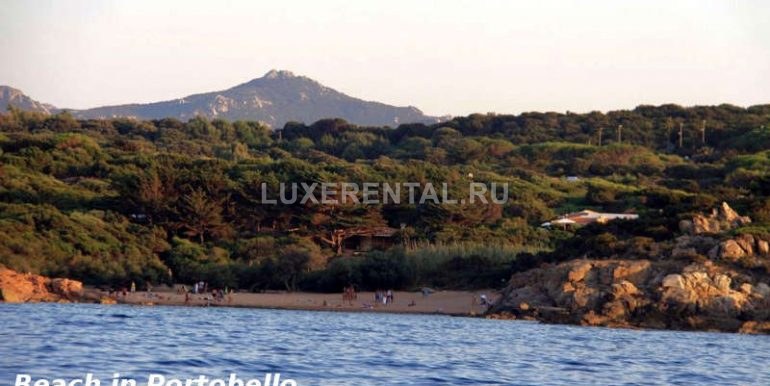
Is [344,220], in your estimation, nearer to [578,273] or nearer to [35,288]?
[35,288]

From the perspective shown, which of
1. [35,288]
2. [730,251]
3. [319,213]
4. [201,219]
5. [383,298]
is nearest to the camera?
[730,251]

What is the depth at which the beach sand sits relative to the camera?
43125 mm

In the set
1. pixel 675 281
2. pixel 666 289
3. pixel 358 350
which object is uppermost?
pixel 675 281

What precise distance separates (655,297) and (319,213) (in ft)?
77.2

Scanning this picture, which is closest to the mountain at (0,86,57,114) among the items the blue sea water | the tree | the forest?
the forest

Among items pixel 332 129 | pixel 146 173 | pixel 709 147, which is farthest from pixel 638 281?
pixel 332 129

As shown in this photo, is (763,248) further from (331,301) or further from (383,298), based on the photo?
(331,301)

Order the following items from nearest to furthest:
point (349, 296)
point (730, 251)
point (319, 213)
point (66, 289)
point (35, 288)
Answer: point (730, 251)
point (35, 288)
point (66, 289)
point (349, 296)
point (319, 213)

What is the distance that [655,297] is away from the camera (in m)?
37.2

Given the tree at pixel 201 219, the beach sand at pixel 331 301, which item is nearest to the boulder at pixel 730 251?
the beach sand at pixel 331 301

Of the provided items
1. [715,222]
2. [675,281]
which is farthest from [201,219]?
[675,281]

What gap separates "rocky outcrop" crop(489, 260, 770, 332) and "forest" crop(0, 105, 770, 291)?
7.80ft

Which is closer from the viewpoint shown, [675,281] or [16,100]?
[675,281]

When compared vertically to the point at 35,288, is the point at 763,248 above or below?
above
